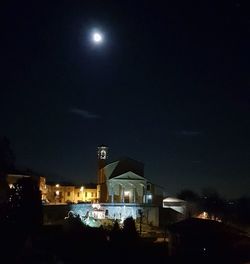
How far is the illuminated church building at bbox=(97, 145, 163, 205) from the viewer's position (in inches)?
2815

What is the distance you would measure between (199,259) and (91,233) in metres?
9.68

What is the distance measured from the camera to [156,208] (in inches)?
2611

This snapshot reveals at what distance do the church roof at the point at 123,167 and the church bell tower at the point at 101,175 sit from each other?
132 cm

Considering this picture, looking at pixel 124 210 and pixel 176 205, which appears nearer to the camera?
pixel 124 210

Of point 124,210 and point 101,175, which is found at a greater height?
point 101,175

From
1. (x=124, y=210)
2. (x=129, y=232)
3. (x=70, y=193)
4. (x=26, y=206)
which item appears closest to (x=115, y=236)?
(x=129, y=232)

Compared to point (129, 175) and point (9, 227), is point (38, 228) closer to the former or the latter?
point (9, 227)

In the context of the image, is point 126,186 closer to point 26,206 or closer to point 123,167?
point 123,167

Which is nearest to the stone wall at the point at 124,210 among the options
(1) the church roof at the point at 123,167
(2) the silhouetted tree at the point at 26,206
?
(1) the church roof at the point at 123,167

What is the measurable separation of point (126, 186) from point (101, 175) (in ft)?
20.2

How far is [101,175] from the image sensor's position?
76500 mm

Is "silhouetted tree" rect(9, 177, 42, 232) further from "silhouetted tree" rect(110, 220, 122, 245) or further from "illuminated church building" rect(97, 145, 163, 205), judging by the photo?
"illuminated church building" rect(97, 145, 163, 205)

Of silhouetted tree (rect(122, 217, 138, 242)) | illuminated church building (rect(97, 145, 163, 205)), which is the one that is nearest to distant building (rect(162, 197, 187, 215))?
illuminated church building (rect(97, 145, 163, 205))

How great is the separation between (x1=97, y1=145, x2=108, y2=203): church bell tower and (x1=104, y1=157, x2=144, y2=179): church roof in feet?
4.34
